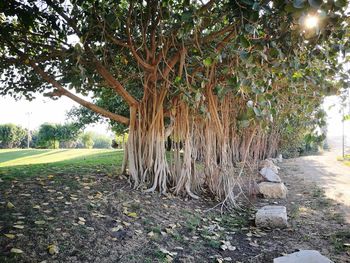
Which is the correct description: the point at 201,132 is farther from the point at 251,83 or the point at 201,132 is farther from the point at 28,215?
the point at 28,215

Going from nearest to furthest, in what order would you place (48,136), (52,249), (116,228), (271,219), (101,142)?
(52,249) < (116,228) < (271,219) < (48,136) < (101,142)

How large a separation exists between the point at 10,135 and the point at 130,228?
26.7 m

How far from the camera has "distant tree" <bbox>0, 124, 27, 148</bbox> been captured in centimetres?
2548

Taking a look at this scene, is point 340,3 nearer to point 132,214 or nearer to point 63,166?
point 132,214

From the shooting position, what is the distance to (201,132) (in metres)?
4.76

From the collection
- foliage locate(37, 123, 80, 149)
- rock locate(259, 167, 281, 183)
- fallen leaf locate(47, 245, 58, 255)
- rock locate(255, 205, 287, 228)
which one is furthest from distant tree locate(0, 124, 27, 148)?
fallen leaf locate(47, 245, 58, 255)

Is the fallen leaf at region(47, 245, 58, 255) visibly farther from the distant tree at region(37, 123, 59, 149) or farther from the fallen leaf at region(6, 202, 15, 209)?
the distant tree at region(37, 123, 59, 149)

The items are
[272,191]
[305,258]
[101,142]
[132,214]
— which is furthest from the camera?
[101,142]

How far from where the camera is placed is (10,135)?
25.8m

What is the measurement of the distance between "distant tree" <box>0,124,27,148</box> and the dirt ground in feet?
80.7

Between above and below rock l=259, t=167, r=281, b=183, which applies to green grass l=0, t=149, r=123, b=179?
above

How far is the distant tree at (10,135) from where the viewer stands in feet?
83.6

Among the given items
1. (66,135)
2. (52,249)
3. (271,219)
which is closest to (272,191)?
(271,219)

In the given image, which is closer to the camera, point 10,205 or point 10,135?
point 10,205
